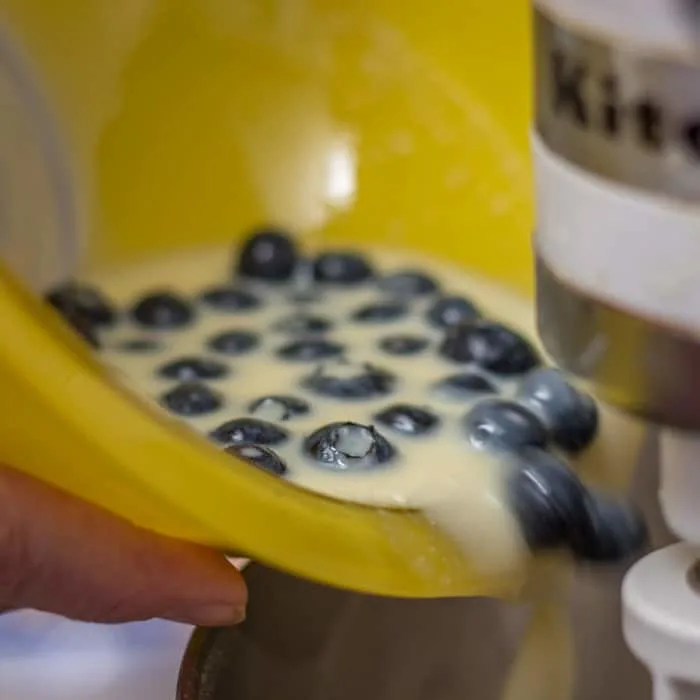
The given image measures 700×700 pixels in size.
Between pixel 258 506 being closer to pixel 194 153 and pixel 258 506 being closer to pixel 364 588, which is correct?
pixel 364 588

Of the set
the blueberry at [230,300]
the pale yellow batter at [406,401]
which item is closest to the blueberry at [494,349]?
the pale yellow batter at [406,401]

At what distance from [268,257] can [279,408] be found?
15 centimetres

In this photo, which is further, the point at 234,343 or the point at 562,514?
the point at 234,343

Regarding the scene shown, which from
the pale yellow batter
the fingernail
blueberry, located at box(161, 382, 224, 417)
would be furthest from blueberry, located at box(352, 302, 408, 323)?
the fingernail

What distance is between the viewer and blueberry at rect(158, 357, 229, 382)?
54 cm

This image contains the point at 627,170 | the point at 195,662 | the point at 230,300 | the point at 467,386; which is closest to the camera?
the point at 627,170

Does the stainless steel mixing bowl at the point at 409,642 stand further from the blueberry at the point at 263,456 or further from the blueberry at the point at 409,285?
the blueberry at the point at 409,285

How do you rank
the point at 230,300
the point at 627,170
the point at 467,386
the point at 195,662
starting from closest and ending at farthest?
the point at 627,170
the point at 195,662
the point at 467,386
the point at 230,300

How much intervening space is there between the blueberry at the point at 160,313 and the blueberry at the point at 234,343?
0.03 metres

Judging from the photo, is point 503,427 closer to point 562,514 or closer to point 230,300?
point 562,514

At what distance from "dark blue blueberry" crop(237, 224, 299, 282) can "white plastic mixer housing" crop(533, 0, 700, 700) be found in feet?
0.96

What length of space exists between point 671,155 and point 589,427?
0.21 meters

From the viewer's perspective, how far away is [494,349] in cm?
53

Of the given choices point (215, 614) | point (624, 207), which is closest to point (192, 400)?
point (215, 614)
